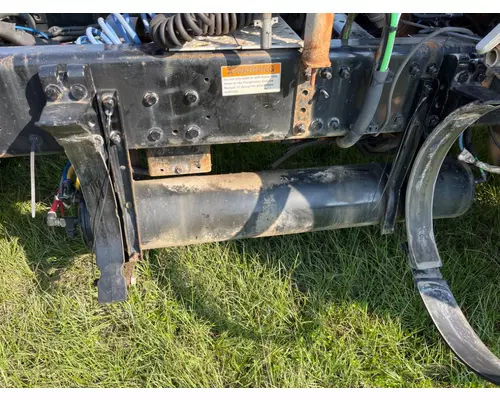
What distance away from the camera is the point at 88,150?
1.34m

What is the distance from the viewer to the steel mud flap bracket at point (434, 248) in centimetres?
145

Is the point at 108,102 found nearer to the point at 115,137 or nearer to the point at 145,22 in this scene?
the point at 115,137

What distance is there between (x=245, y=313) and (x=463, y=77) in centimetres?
126

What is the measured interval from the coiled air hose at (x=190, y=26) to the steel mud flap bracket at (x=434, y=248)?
71 cm

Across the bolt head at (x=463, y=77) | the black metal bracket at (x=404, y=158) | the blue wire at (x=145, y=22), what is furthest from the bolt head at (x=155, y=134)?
the bolt head at (x=463, y=77)

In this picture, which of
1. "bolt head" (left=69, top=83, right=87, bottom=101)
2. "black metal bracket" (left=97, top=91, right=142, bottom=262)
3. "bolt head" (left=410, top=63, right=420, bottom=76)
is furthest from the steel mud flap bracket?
"bolt head" (left=69, top=83, right=87, bottom=101)

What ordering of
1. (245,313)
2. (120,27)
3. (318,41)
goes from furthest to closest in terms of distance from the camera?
(245,313) < (120,27) < (318,41)

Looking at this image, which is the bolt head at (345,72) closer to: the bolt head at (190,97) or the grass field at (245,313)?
the bolt head at (190,97)

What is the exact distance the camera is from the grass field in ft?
6.27

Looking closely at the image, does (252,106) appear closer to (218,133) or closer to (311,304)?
(218,133)

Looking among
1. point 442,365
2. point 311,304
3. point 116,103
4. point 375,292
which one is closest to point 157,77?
point 116,103

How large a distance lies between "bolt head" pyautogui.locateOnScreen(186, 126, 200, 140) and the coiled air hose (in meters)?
0.26

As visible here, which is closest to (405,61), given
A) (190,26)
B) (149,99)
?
(190,26)

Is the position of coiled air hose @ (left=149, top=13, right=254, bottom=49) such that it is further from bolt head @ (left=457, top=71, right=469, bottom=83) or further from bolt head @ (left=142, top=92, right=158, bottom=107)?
bolt head @ (left=457, top=71, right=469, bottom=83)
